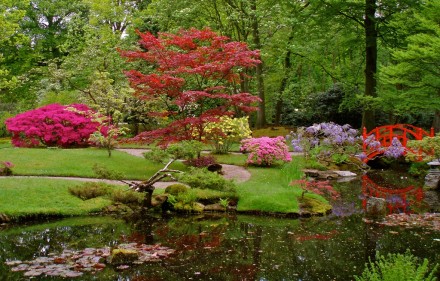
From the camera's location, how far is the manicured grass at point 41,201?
28.9 ft

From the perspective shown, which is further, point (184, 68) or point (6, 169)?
point (184, 68)

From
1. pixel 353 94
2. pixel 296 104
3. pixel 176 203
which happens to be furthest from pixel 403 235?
pixel 296 104

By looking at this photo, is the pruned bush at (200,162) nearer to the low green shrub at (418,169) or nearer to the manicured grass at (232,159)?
the manicured grass at (232,159)

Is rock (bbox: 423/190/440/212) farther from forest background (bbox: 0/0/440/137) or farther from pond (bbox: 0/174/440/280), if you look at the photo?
forest background (bbox: 0/0/440/137)

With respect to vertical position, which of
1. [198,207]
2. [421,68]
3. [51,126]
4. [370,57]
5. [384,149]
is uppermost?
[370,57]

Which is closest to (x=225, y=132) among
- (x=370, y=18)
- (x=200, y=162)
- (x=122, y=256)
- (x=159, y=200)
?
(x=200, y=162)

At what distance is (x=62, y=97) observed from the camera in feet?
70.8

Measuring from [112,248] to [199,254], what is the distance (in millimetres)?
1323

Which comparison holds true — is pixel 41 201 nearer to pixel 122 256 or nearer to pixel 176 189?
pixel 176 189

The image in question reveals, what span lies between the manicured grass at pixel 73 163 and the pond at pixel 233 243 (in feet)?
9.45

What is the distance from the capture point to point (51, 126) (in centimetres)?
1638

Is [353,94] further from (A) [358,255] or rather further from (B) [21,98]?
(B) [21,98]

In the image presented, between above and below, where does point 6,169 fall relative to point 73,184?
above

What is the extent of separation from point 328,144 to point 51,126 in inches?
386
